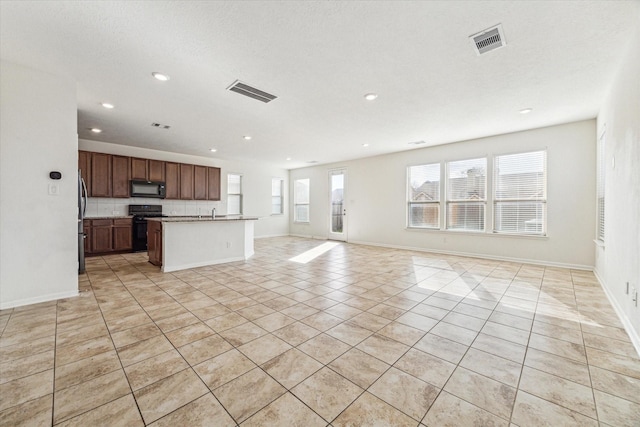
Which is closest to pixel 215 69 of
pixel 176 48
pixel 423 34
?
pixel 176 48

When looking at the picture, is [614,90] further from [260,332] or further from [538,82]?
[260,332]

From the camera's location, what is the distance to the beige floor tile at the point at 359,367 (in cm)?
174

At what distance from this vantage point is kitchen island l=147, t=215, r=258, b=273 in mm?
4645

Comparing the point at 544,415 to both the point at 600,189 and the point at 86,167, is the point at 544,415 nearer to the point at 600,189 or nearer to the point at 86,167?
the point at 600,189

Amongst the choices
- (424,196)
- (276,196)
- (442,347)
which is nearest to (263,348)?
(442,347)

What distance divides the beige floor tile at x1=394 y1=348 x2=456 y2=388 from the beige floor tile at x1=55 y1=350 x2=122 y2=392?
6.72 ft

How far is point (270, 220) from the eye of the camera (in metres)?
9.98

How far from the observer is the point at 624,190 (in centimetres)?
267

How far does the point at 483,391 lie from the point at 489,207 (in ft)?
16.5

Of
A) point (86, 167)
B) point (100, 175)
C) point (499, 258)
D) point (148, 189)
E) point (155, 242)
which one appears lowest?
point (499, 258)

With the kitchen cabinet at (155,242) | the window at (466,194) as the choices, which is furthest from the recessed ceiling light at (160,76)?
the window at (466,194)

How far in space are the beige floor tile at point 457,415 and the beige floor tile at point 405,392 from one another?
4cm

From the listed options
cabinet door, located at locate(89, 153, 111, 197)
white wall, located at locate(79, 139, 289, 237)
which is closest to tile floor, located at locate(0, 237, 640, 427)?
cabinet door, located at locate(89, 153, 111, 197)

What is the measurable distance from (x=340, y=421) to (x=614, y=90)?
15.3 feet
